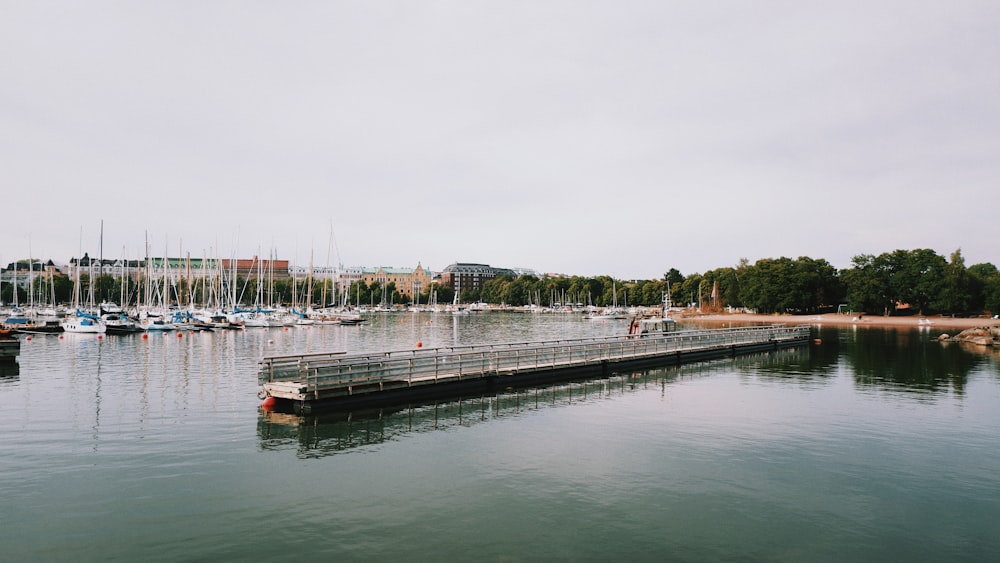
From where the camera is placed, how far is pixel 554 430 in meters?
27.6

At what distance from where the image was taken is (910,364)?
189 feet

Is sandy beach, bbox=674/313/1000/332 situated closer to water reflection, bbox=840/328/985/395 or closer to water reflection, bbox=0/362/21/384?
water reflection, bbox=840/328/985/395

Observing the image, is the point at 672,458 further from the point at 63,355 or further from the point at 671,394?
the point at 63,355

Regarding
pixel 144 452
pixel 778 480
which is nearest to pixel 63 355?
pixel 144 452

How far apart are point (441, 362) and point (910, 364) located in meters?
47.1

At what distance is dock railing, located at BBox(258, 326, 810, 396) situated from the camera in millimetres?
31312

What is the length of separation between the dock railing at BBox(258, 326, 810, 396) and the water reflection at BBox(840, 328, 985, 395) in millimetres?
16543

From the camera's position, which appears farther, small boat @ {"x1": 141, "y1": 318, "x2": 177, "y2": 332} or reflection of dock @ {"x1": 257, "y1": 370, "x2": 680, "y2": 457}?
small boat @ {"x1": 141, "y1": 318, "x2": 177, "y2": 332}

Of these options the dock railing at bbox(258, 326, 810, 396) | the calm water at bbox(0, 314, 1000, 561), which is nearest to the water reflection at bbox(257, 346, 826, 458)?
the calm water at bbox(0, 314, 1000, 561)

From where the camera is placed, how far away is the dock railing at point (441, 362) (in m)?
31.3

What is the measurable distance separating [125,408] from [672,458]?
26.9 metres

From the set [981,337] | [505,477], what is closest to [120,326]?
[505,477]

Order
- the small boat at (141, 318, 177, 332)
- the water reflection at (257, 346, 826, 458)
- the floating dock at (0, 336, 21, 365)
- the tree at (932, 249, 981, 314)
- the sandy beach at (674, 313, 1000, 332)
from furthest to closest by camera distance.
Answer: the tree at (932, 249, 981, 314)
the sandy beach at (674, 313, 1000, 332)
the small boat at (141, 318, 177, 332)
the floating dock at (0, 336, 21, 365)
the water reflection at (257, 346, 826, 458)

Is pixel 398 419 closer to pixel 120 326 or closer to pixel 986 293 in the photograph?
pixel 120 326
